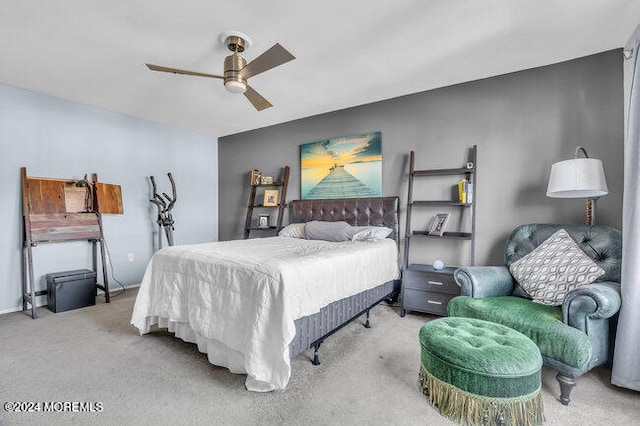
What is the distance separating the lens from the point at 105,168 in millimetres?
4043

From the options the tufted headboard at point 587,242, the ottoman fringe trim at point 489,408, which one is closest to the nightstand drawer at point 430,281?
the tufted headboard at point 587,242

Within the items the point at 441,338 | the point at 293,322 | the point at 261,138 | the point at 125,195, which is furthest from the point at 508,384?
the point at 125,195

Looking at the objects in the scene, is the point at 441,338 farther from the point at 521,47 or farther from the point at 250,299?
the point at 521,47

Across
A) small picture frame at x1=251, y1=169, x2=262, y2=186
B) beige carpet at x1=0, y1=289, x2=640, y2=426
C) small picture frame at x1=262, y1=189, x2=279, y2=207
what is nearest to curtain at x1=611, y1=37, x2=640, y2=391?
beige carpet at x1=0, y1=289, x2=640, y2=426

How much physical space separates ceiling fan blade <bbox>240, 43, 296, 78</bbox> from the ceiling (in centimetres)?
34

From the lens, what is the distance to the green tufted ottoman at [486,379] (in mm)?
1405

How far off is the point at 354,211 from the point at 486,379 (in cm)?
264

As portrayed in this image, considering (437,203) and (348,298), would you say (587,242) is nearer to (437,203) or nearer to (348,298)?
(437,203)

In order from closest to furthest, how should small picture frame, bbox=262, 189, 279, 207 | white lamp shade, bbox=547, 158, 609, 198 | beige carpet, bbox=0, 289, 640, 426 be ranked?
1. beige carpet, bbox=0, 289, 640, 426
2. white lamp shade, bbox=547, 158, 609, 198
3. small picture frame, bbox=262, 189, 279, 207

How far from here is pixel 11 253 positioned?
131 inches

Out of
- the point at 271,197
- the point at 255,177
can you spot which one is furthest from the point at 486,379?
the point at 255,177

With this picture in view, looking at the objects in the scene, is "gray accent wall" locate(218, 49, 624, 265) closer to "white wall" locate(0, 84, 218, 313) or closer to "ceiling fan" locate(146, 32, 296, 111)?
"ceiling fan" locate(146, 32, 296, 111)

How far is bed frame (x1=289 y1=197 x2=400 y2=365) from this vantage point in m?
1.96

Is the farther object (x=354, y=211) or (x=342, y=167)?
(x=342, y=167)
